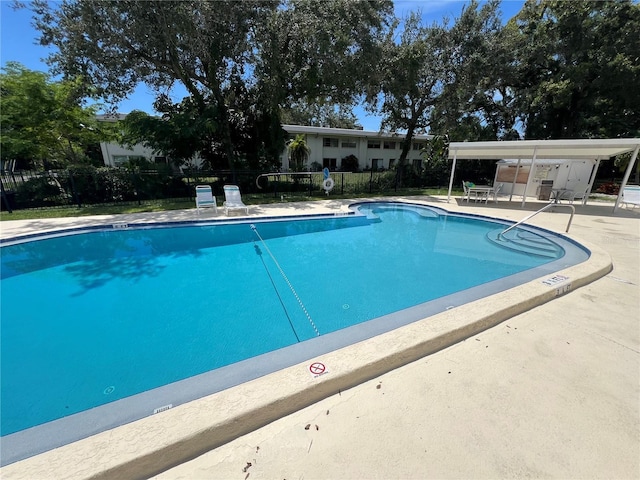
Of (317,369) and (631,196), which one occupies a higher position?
(631,196)

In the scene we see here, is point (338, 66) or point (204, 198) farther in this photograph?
point (338, 66)

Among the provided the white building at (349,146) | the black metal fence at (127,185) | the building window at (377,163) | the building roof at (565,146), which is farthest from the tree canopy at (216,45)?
the building window at (377,163)

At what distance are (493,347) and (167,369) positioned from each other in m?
3.39

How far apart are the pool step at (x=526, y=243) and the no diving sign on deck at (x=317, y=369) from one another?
600 centimetres

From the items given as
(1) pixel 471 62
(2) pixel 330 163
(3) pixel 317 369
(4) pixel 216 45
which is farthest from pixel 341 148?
(3) pixel 317 369

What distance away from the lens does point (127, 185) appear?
1122 centimetres

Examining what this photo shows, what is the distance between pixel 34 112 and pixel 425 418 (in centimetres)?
1778

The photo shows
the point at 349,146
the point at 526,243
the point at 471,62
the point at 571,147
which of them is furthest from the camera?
the point at 349,146

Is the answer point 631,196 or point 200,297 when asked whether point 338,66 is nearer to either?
point 200,297

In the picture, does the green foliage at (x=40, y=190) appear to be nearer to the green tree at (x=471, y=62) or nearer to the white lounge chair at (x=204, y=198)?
the white lounge chair at (x=204, y=198)

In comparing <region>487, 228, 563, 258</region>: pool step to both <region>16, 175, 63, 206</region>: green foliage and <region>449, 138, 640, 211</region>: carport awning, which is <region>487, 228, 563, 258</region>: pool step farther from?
<region>16, 175, 63, 206</region>: green foliage

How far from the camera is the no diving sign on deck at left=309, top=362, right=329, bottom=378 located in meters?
2.05

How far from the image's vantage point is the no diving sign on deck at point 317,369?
205 cm

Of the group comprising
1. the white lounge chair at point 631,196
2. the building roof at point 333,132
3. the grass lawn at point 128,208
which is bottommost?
the grass lawn at point 128,208
